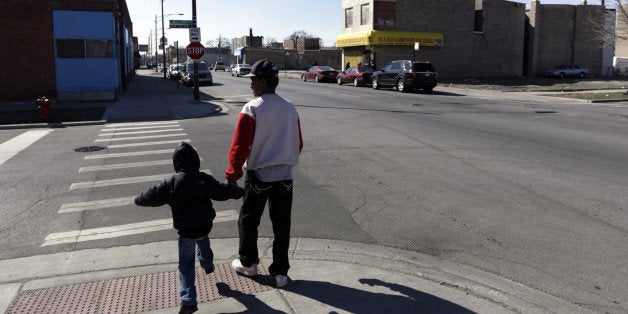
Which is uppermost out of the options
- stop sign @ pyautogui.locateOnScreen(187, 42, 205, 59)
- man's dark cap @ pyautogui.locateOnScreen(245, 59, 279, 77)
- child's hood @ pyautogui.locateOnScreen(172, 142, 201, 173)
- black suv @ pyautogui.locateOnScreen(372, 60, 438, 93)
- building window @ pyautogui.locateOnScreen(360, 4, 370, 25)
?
building window @ pyautogui.locateOnScreen(360, 4, 370, 25)

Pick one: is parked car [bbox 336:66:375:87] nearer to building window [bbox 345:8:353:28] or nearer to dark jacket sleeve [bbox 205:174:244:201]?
building window [bbox 345:8:353:28]

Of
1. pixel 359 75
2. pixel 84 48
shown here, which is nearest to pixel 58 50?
pixel 84 48

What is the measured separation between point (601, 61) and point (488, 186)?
57828 millimetres

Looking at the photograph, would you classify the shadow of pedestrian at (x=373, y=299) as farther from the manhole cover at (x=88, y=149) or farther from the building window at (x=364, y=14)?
the building window at (x=364, y=14)

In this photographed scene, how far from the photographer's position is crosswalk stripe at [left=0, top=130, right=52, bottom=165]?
10794mm

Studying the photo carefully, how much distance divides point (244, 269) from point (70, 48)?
21.3m

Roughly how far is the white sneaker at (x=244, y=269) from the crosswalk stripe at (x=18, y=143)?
24.3ft

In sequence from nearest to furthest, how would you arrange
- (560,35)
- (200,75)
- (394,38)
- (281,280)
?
(281,280)
(200,75)
(394,38)
(560,35)

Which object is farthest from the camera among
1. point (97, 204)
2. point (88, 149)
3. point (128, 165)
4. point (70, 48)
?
point (70, 48)

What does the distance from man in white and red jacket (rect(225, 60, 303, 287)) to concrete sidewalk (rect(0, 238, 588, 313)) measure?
13.3 inches

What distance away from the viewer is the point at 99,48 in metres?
23.2

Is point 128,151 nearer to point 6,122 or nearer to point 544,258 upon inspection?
point 6,122

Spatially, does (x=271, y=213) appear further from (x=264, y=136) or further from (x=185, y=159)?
(x=185, y=159)

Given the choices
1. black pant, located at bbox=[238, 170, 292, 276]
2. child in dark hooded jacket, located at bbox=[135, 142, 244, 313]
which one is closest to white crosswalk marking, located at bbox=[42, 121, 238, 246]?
black pant, located at bbox=[238, 170, 292, 276]
